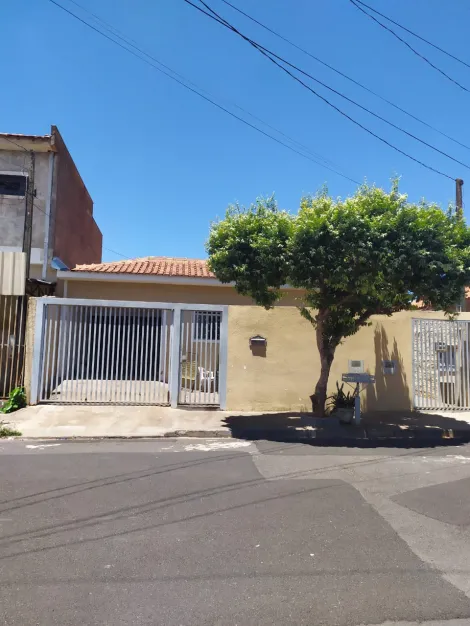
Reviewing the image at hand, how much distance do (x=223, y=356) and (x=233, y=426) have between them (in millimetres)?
2202

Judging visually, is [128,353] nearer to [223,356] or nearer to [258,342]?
[223,356]

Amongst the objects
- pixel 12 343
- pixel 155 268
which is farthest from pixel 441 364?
pixel 12 343

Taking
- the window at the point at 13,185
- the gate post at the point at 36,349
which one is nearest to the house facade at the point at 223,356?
the gate post at the point at 36,349

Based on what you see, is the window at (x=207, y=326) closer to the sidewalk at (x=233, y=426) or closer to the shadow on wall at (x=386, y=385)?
the sidewalk at (x=233, y=426)

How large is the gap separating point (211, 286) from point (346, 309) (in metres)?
6.30

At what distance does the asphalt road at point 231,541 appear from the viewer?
3293 mm

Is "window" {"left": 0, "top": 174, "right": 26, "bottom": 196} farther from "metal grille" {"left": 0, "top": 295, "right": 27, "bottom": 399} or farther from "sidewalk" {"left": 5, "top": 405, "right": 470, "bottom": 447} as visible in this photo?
"sidewalk" {"left": 5, "top": 405, "right": 470, "bottom": 447}

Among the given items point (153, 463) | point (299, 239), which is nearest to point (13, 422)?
point (153, 463)

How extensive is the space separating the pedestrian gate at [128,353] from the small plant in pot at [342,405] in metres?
2.49

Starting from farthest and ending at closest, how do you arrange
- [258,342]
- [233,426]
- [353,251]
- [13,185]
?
[13,185]
[258,342]
[233,426]
[353,251]

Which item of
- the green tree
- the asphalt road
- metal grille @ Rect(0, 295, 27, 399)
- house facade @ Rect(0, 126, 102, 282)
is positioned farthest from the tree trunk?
house facade @ Rect(0, 126, 102, 282)

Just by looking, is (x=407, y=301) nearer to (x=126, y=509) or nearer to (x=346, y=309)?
(x=346, y=309)

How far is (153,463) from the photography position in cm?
717

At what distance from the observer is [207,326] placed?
475 inches
